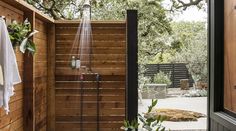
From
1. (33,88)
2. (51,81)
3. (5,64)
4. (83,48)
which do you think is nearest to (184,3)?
(83,48)

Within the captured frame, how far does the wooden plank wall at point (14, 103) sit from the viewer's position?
265 cm

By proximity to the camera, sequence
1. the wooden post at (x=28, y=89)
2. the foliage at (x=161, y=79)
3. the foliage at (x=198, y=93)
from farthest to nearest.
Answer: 1. the foliage at (x=161, y=79)
2. the foliage at (x=198, y=93)
3. the wooden post at (x=28, y=89)

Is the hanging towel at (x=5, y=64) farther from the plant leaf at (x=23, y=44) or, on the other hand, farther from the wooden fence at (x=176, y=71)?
the wooden fence at (x=176, y=71)

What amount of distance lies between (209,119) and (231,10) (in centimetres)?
92

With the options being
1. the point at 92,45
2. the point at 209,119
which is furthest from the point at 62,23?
the point at 209,119

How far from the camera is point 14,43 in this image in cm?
262

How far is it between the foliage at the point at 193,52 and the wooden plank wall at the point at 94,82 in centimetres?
608

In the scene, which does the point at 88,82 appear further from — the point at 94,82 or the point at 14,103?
the point at 14,103

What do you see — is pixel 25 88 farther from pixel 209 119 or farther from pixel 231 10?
pixel 231 10

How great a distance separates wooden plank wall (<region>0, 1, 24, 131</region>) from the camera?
104 inches

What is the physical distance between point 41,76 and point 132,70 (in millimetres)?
1116

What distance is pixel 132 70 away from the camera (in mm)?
3977

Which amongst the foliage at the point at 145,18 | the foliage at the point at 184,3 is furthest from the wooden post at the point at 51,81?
the foliage at the point at 184,3

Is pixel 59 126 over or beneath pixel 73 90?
beneath
